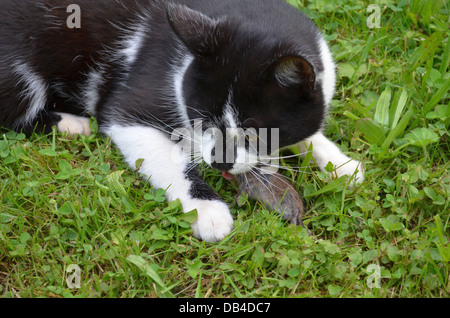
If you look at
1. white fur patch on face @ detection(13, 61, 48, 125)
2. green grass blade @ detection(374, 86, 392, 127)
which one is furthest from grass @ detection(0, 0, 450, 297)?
white fur patch on face @ detection(13, 61, 48, 125)

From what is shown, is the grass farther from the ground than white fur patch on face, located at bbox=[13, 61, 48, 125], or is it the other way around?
white fur patch on face, located at bbox=[13, 61, 48, 125]

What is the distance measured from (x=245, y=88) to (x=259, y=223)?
52 centimetres

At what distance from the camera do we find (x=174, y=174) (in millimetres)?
2102

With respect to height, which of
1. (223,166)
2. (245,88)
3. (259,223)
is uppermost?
(245,88)

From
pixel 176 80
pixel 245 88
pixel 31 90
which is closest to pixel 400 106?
pixel 245 88

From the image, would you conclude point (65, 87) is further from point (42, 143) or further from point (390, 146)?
point (390, 146)

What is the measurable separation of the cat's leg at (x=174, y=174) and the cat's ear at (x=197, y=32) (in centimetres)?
50

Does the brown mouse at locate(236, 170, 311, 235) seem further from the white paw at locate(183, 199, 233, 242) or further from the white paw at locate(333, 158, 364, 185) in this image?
the white paw at locate(333, 158, 364, 185)

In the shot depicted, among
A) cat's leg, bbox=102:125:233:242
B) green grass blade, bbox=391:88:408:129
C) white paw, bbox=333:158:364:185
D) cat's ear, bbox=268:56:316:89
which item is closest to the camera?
cat's ear, bbox=268:56:316:89

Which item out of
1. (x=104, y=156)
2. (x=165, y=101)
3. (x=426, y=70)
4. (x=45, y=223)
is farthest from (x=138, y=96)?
(x=426, y=70)

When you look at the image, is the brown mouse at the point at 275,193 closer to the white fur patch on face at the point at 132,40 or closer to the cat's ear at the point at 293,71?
the cat's ear at the point at 293,71

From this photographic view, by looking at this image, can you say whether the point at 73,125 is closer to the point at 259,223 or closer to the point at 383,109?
the point at 259,223

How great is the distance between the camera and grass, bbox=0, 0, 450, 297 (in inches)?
69.7

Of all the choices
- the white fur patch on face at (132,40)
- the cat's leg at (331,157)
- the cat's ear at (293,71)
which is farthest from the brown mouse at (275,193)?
the white fur patch on face at (132,40)
